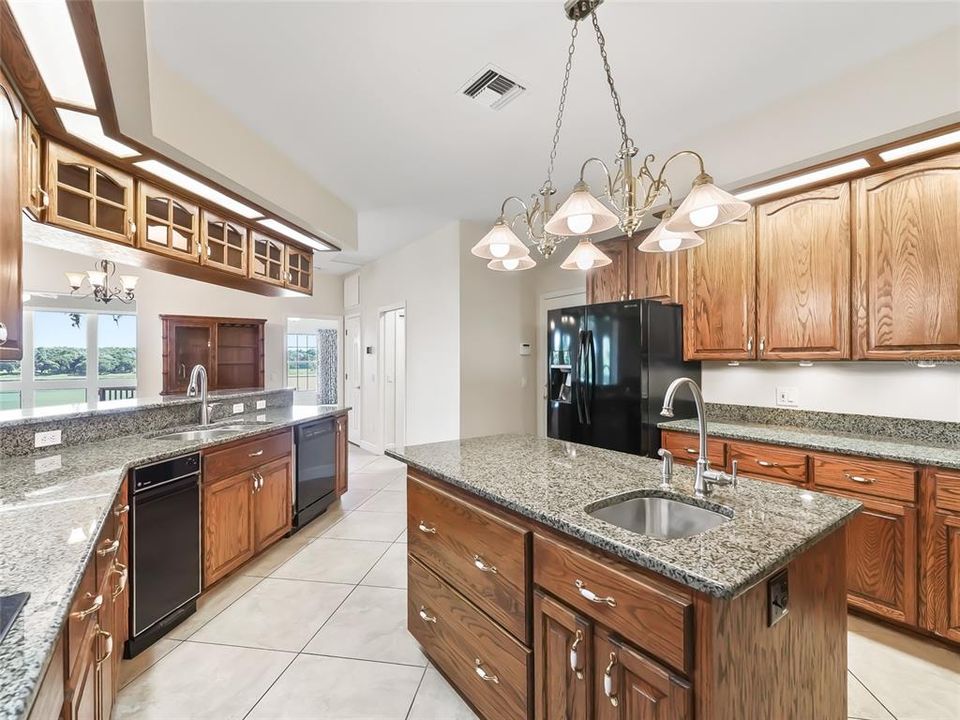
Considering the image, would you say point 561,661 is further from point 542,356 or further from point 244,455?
point 542,356

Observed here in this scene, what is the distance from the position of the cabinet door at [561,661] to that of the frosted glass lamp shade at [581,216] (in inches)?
49.7

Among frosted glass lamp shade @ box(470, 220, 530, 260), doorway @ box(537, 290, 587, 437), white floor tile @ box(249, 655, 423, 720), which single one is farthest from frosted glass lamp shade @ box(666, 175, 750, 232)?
doorway @ box(537, 290, 587, 437)

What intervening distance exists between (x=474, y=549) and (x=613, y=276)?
2.80m

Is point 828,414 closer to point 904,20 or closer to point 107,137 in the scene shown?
point 904,20

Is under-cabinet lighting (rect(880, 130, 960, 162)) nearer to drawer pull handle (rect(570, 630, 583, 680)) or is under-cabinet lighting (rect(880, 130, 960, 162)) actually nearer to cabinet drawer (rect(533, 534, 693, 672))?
cabinet drawer (rect(533, 534, 693, 672))

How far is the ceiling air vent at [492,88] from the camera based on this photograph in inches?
84.0

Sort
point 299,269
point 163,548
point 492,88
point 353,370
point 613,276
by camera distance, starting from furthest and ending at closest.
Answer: point 353,370
point 299,269
point 613,276
point 492,88
point 163,548

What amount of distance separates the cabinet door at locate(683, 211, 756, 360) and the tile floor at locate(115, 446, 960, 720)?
5.35 feet

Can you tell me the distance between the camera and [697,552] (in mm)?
965

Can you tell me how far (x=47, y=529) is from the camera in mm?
1146

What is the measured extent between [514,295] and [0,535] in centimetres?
422

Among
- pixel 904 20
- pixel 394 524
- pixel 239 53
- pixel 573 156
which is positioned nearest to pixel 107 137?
pixel 239 53

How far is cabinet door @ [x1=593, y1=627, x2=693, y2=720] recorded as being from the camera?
36.5 inches

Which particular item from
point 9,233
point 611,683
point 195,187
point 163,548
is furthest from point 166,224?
point 611,683
